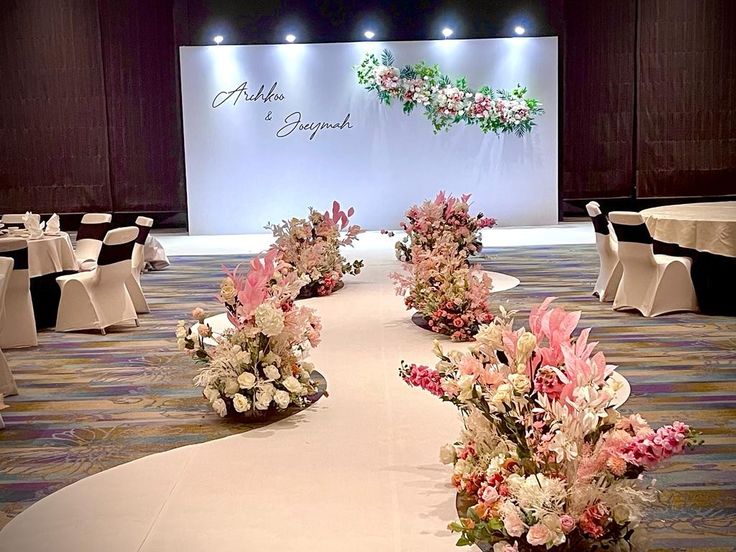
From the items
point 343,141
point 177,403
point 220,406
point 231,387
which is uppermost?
point 343,141

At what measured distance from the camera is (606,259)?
7.97 m

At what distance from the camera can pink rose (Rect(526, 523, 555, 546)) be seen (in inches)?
92.4

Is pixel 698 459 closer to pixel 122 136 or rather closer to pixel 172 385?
pixel 172 385

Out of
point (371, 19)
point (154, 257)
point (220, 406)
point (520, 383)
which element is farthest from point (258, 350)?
point (371, 19)

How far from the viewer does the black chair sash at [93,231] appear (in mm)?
9062

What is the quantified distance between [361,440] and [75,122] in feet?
39.7

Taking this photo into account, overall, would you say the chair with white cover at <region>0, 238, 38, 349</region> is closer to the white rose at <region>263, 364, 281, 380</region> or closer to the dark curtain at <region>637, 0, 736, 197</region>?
the white rose at <region>263, 364, 281, 380</region>

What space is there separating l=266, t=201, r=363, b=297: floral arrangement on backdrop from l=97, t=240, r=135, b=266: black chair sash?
1.30 metres

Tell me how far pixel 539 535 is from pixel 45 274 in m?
6.07

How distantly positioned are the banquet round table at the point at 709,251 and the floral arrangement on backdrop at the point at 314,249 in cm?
282

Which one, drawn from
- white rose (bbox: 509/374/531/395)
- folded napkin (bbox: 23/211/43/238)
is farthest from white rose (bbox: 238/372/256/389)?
folded napkin (bbox: 23/211/43/238)

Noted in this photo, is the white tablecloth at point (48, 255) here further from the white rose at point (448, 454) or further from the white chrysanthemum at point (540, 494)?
the white chrysanthemum at point (540, 494)

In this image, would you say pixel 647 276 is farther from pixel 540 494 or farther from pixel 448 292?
pixel 540 494

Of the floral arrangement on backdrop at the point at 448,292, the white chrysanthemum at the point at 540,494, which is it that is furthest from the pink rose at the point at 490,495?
the floral arrangement on backdrop at the point at 448,292
